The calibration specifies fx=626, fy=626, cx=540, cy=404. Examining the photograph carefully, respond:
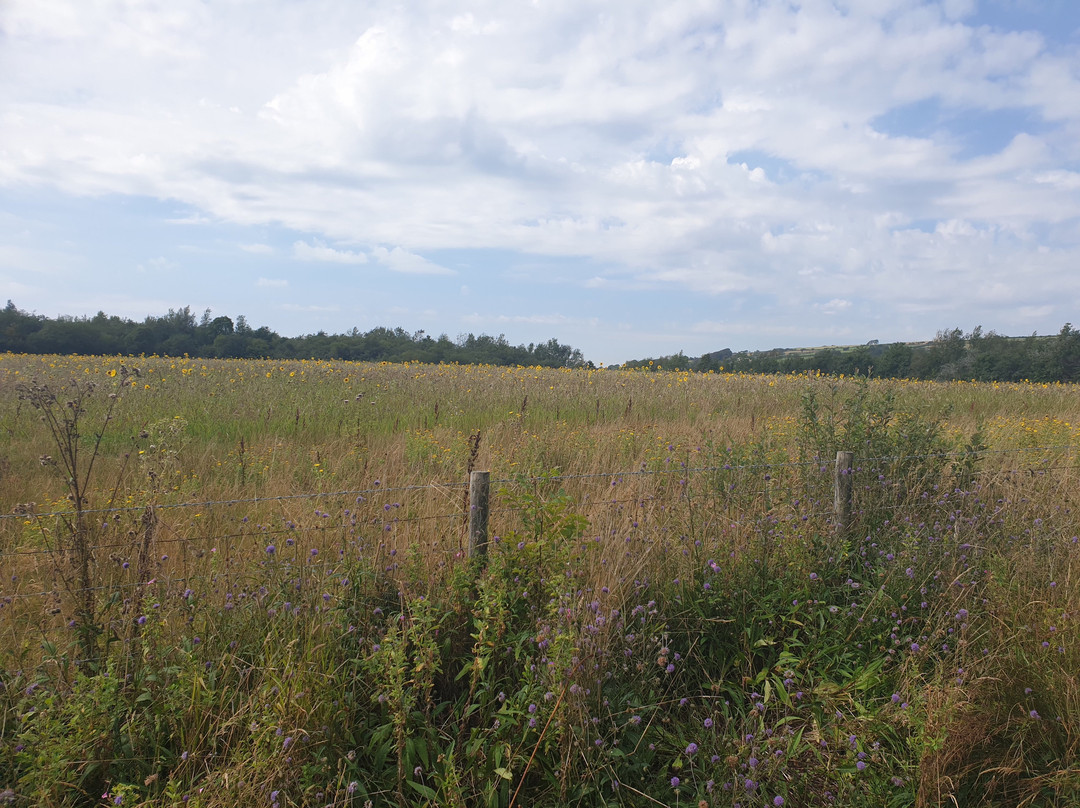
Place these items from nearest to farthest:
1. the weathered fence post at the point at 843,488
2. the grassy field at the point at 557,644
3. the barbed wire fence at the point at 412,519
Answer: the grassy field at the point at 557,644, the barbed wire fence at the point at 412,519, the weathered fence post at the point at 843,488

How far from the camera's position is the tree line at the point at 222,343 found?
38.2 m

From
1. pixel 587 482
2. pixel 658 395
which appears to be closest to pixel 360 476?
pixel 587 482

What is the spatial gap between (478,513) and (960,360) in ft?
135

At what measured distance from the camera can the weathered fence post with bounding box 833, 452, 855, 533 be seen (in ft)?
15.8

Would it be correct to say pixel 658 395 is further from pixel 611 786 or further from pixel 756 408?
pixel 611 786

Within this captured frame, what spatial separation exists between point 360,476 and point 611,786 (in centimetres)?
407

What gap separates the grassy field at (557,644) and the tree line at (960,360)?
22299mm

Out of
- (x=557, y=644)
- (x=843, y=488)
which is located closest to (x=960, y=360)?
(x=843, y=488)

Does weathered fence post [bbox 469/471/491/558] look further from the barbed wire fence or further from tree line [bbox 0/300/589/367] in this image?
tree line [bbox 0/300/589/367]

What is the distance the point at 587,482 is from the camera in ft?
19.2

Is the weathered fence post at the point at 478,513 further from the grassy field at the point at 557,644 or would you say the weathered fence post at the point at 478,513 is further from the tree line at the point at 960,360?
the tree line at the point at 960,360

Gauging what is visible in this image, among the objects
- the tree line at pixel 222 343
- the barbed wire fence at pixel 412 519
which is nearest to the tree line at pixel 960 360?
the tree line at pixel 222 343

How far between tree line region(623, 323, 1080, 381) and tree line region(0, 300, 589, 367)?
11538 millimetres

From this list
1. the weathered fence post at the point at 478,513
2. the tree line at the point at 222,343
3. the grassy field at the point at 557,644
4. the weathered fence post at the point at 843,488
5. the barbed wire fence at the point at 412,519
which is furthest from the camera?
the tree line at the point at 222,343
